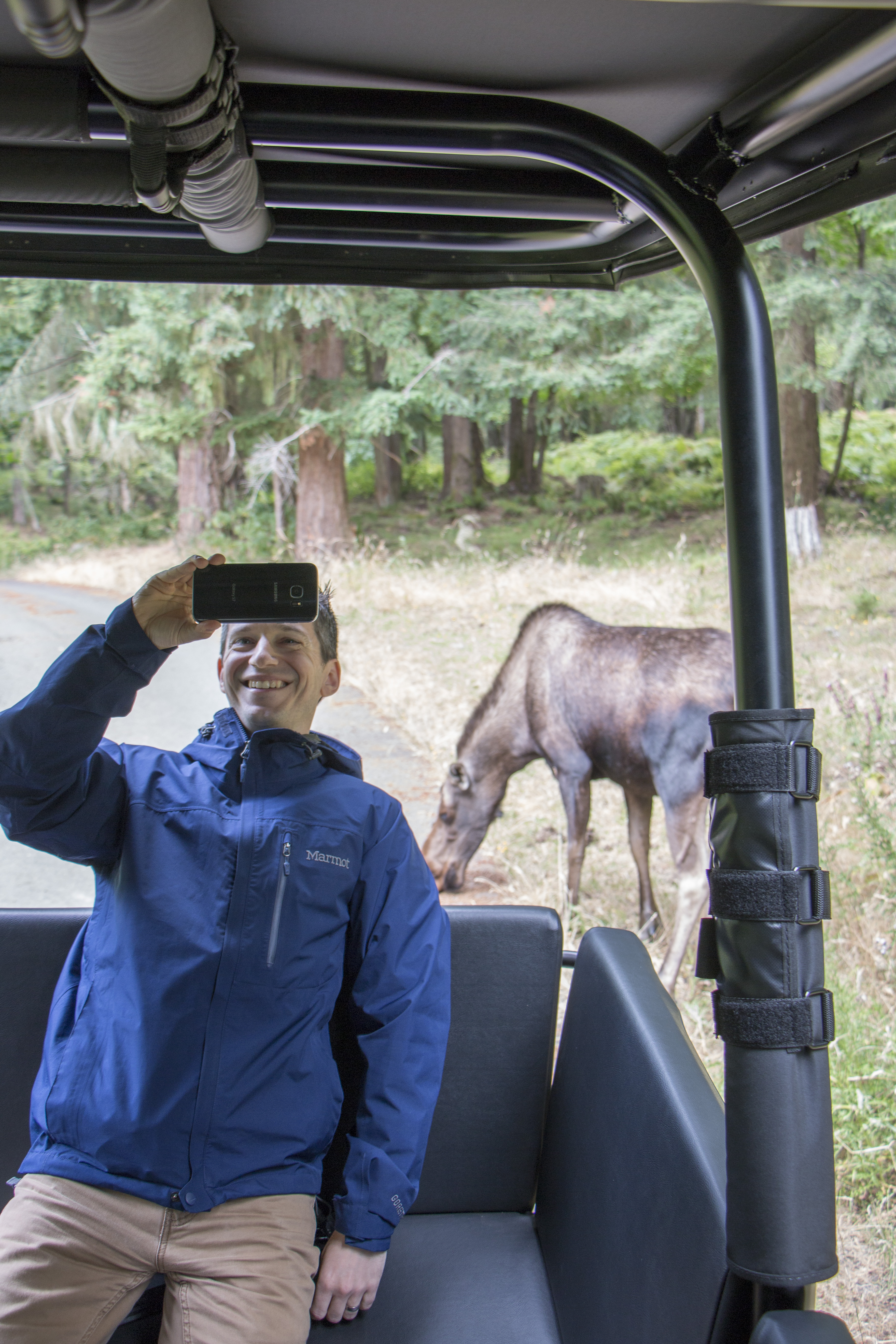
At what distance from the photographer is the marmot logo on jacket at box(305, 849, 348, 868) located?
53.1 inches

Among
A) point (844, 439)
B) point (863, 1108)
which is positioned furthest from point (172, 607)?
point (844, 439)

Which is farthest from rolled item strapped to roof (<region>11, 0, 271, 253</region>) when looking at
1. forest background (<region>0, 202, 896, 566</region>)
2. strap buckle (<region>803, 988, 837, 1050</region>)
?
forest background (<region>0, 202, 896, 566</region>)

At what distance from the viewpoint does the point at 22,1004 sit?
156 centimetres

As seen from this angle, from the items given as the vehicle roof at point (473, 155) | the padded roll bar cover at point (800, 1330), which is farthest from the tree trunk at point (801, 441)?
the padded roll bar cover at point (800, 1330)

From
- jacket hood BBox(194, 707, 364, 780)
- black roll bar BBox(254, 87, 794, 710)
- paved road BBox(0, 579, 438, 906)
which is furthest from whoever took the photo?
paved road BBox(0, 579, 438, 906)

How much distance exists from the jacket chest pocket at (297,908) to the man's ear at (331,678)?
27 centimetres

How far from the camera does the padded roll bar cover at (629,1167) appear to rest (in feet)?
3.30

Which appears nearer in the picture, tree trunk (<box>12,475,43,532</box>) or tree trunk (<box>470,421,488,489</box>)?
tree trunk (<box>12,475,43,532</box>)

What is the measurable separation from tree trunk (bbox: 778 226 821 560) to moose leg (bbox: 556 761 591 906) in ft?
10.9

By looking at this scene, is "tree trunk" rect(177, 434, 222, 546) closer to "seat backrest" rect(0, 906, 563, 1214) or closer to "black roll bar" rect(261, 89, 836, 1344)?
"seat backrest" rect(0, 906, 563, 1214)

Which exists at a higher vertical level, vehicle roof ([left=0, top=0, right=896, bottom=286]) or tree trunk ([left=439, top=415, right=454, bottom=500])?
tree trunk ([left=439, top=415, right=454, bottom=500])

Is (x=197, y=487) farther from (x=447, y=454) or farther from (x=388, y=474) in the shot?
(x=447, y=454)

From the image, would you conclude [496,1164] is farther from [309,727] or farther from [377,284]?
[377,284]

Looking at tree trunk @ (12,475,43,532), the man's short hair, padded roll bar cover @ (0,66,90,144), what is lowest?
the man's short hair
